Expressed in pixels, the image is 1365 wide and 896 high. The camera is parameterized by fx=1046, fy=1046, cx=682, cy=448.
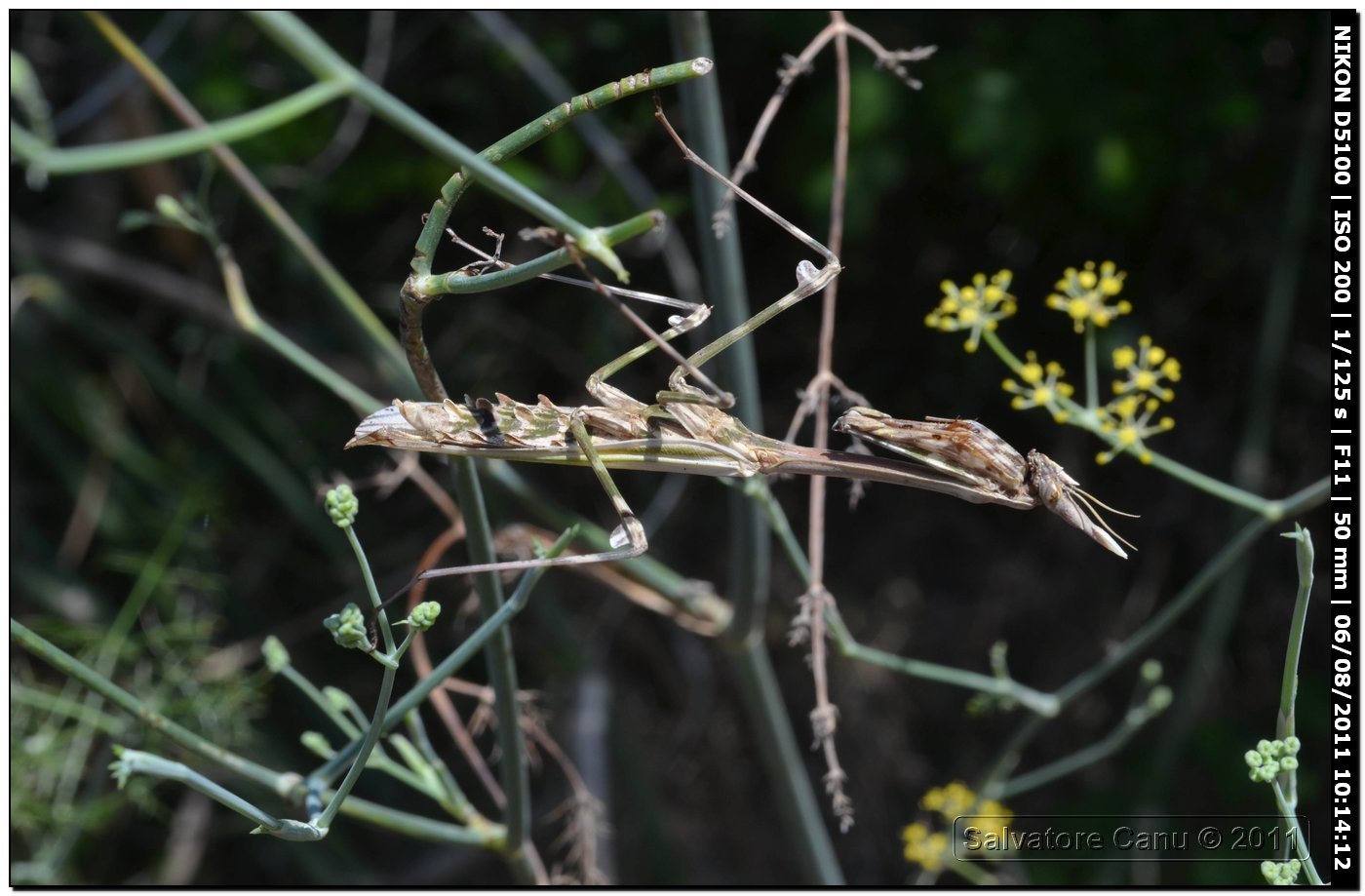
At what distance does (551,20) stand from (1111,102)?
1.25m

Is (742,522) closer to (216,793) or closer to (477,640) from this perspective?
(477,640)

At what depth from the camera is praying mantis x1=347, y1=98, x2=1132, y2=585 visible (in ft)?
3.43

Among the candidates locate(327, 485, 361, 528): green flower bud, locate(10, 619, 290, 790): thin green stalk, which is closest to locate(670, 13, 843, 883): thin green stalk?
locate(327, 485, 361, 528): green flower bud

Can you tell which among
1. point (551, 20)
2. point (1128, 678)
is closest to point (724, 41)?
point (551, 20)

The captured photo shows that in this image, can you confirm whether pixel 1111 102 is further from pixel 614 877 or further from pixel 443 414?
pixel 614 877

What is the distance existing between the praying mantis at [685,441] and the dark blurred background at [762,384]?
107cm

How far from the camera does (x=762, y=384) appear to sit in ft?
9.20

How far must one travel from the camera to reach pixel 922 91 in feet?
7.29

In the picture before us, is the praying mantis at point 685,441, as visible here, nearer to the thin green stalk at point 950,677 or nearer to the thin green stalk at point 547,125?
the thin green stalk at point 547,125

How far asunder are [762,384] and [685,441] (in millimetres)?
1736

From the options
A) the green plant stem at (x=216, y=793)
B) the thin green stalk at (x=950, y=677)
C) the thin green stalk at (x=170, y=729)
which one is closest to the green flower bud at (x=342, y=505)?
the green plant stem at (x=216, y=793)

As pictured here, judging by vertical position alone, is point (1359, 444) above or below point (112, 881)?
above

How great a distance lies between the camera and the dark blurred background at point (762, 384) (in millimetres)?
2207

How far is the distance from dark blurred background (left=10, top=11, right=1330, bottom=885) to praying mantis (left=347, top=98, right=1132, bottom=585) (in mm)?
1066
